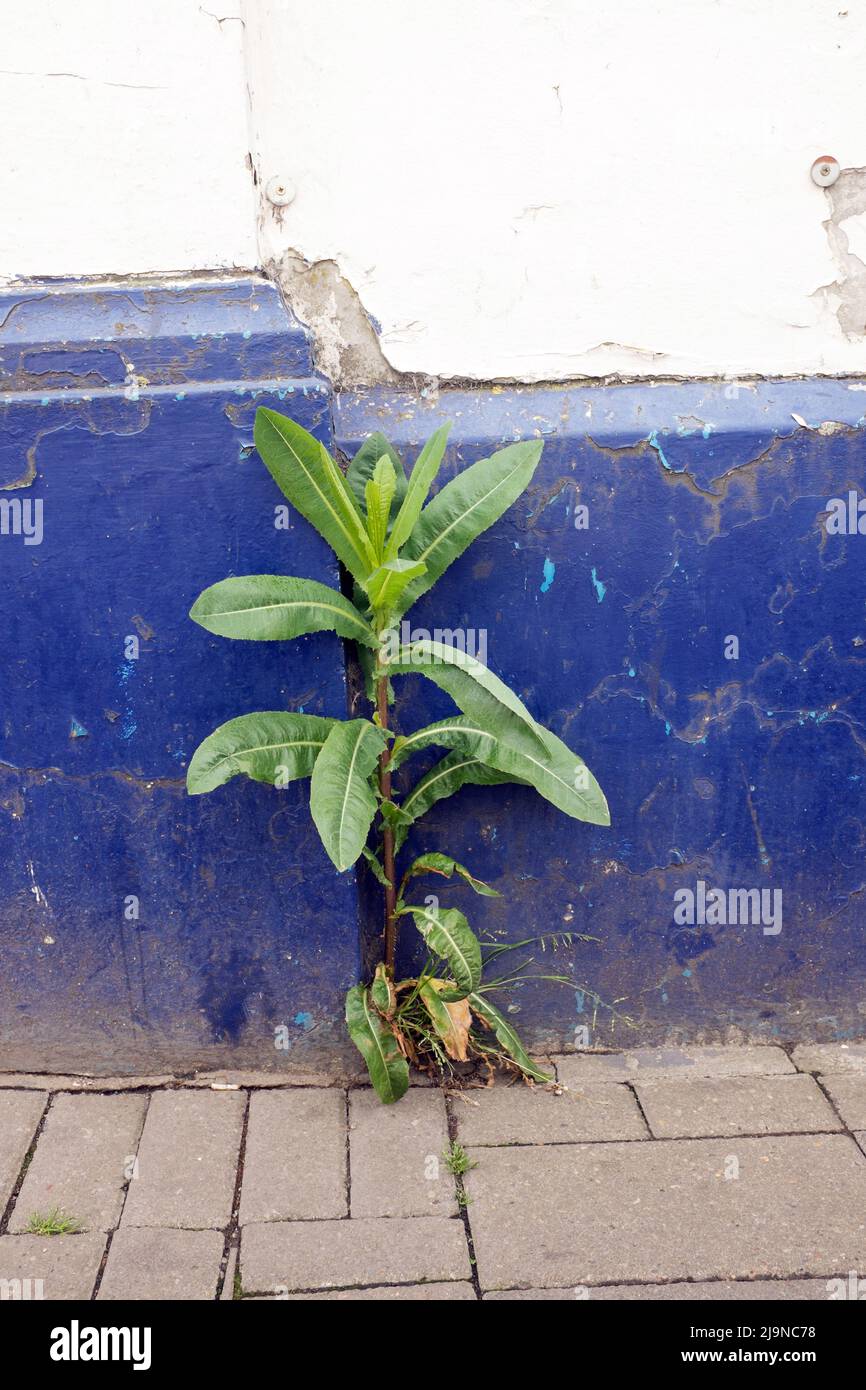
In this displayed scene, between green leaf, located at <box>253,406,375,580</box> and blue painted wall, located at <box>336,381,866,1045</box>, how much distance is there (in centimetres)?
24

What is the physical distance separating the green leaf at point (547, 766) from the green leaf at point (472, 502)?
422 mm

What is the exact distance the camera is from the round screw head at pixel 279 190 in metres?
2.89

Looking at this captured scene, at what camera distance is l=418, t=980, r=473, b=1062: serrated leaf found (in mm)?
2896

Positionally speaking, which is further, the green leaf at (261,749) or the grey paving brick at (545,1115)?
the grey paving brick at (545,1115)

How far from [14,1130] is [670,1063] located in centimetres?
168

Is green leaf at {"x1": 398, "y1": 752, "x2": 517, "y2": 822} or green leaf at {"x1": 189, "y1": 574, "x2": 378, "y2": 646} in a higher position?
green leaf at {"x1": 189, "y1": 574, "x2": 378, "y2": 646}

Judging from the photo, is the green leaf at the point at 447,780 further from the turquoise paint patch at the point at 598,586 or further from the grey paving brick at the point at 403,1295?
the grey paving brick at the point at 403,1295

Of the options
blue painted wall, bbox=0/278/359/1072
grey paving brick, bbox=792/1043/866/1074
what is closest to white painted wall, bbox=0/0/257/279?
blue painted wall, bbox=0/278/359/1072

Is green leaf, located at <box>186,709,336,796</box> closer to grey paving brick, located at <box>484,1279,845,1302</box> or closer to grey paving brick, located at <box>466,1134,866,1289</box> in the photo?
grey paving brick, located at <box>466,1134,866,1289</box>

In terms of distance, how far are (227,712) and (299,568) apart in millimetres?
401

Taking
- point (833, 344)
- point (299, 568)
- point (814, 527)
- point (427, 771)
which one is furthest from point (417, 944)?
point (833, 344)

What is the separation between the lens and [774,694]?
3.06 metres

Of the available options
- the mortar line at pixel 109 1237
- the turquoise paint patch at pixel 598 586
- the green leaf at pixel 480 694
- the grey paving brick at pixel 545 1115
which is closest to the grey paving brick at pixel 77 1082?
the mortar line at pixel 109 1237

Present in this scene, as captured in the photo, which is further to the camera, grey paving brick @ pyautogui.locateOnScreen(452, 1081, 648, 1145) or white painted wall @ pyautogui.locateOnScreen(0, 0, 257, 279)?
grey paving brick @ pyautogui.locateOnScreen(452, 1081, 648, 1145)
